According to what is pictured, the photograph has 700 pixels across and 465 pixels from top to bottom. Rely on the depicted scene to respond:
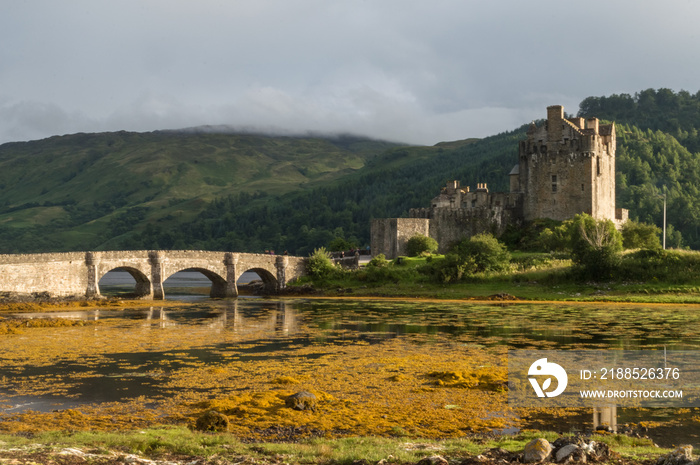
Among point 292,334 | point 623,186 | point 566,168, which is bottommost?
point 292,334

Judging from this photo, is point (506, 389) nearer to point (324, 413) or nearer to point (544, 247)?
point (324, 413)

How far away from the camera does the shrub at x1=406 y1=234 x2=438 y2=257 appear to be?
7431cm

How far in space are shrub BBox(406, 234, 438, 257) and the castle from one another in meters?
0.85

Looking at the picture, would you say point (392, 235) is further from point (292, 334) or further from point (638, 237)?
point (292, 334)

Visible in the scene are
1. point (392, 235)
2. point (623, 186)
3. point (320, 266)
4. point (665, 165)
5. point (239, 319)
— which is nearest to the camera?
point (239, 319)

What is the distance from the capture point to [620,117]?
183000mm

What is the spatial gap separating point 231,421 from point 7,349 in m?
15.6

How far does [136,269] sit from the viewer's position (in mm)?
57250

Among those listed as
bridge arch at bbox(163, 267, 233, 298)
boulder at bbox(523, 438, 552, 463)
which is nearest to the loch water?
boulder at bbox(523, 438, 552, 463)

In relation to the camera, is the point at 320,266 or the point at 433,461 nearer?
the point at 433,461

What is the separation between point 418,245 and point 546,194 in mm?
16451

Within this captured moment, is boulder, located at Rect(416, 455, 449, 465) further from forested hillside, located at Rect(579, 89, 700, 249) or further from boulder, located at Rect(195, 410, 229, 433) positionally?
forested hillside, located at Rect(579, 89, 700, 249)

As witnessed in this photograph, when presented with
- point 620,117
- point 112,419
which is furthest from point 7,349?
point 620,117

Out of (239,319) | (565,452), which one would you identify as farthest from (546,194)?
(565,452)
